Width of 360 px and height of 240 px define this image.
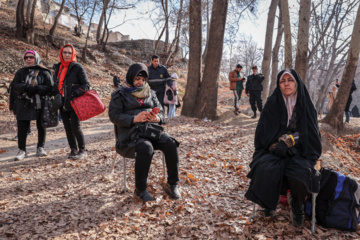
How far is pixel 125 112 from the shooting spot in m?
3.17

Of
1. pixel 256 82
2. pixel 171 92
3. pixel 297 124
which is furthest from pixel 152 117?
pixel 256 82

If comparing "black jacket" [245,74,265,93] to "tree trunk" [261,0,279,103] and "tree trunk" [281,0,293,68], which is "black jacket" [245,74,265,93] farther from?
"tree trunk" [261,0,279,103]

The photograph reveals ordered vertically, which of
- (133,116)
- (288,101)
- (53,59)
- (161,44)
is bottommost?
(133,116)

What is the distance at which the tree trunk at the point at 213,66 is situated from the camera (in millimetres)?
8438

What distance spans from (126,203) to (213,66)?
21.8 feet

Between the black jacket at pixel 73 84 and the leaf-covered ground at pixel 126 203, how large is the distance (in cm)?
125

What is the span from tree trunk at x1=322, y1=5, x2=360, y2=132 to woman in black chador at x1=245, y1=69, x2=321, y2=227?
26.5 feet

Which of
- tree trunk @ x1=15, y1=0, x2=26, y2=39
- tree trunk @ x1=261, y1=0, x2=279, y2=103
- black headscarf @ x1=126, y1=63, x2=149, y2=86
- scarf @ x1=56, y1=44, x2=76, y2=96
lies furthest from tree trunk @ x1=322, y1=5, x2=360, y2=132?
tree trunk @ x1=15, y1=0, x2=26, y2=39

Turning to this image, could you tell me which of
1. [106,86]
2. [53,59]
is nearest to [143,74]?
[106,86]

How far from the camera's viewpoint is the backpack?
2504 millimetres

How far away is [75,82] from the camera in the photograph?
432 centimetres

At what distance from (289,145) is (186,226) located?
1.46 m

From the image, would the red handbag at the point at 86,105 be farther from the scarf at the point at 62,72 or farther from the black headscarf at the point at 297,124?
the black headscarf at the point at 297,124

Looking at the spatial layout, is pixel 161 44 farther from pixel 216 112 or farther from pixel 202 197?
pixel 202 197
